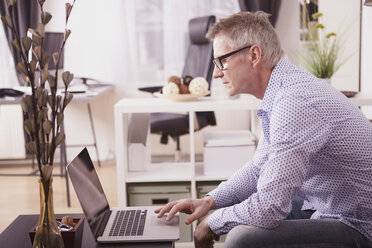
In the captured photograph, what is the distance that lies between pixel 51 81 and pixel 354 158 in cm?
88

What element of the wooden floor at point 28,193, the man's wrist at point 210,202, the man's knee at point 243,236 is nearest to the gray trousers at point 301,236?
the man's knee at point 243,236

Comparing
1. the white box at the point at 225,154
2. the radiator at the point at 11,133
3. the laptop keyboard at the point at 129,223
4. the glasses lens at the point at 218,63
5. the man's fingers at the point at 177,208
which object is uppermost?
the glasses lens at the point at 218,63

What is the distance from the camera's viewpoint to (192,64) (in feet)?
13.9

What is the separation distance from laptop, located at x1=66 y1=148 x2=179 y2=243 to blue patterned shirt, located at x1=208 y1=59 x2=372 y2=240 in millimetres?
163

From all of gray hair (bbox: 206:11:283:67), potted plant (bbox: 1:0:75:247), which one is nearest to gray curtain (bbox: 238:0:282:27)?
gray hair (bbox: 206:11:283:67)

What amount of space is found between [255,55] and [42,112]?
0.77 meters

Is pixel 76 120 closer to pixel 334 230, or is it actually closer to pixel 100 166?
pixel 100 166

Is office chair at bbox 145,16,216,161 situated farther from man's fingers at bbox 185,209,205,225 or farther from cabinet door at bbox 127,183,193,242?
man's fingers at bbox 185,209,205,225

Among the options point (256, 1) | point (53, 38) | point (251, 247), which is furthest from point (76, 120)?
point (251, 247)

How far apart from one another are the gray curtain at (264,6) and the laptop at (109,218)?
333 centimetres

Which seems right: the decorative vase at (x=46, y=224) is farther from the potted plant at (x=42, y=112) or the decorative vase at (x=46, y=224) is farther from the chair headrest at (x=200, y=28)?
the chair headrest at (x=200, y=28)

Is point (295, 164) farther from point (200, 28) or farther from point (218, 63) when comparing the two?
point (200, 28)

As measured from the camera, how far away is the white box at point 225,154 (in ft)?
8.72

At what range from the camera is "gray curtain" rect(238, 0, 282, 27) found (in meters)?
4.65
